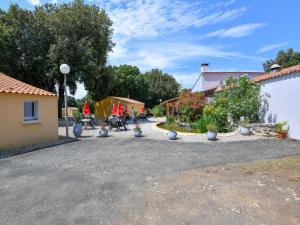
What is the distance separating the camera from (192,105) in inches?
926

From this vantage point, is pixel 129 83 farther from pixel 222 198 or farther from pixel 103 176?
pixel 222 198

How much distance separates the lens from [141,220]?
4297mm

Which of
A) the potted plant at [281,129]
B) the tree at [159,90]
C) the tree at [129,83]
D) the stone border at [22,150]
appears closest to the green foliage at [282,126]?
the potted plant at [281,129]

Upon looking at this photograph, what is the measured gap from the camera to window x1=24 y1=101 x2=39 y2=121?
12.9m

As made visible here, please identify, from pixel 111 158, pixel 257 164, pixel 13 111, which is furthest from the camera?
pixel 13 111

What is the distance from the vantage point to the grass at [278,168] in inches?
262

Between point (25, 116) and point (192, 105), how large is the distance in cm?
1438

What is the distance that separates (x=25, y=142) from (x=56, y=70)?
15.6 meters

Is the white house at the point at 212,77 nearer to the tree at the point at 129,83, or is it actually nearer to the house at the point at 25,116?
the house at the point at 25,116

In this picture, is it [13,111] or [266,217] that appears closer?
[266,217]

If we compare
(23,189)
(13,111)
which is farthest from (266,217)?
(13,111)

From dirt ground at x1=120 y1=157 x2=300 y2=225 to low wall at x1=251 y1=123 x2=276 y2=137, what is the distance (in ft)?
23.9

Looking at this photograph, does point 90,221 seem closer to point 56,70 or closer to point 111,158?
point 111,158

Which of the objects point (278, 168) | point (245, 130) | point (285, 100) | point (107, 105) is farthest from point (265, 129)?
point (107, 105)
